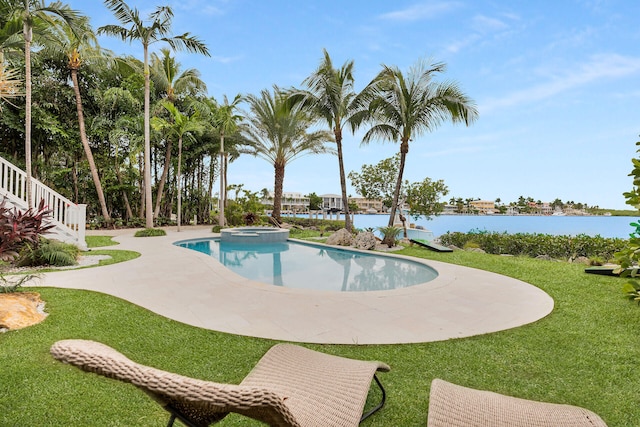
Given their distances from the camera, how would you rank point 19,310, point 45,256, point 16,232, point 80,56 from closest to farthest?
1. point 19,310
2. point 16,232
3. point 45,256
4. point 80,56

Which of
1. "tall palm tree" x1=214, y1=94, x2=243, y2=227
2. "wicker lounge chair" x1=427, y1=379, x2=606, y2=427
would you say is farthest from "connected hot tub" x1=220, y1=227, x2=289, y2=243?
"wicker lounge chair" x1=427, y1=379, x2=606, y2=427

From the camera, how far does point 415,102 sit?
11789 millimetres

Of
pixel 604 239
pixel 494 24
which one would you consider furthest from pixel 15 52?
pixel 604 239

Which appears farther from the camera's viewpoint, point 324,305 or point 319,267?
point 319,267

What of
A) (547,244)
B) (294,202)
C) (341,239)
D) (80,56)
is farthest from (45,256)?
(294,202)

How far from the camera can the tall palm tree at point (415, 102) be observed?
11352 mm

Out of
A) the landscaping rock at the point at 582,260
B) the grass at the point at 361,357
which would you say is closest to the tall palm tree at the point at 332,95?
the landscaping rock at the point at 582,260

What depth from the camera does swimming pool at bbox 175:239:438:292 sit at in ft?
22.4

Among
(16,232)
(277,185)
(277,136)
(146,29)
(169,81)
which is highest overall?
(146,29)

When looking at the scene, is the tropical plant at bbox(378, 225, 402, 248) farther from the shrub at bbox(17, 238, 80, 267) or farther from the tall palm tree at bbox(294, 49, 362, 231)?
the shrub at bbox(17, 238, 80, 267)

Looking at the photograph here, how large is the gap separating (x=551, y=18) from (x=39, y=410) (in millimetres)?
12117

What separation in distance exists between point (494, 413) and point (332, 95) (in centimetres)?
1249

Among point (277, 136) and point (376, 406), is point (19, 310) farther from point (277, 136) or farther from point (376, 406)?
point (277, 136)

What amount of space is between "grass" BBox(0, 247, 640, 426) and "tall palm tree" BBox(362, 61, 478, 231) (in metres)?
8.62
